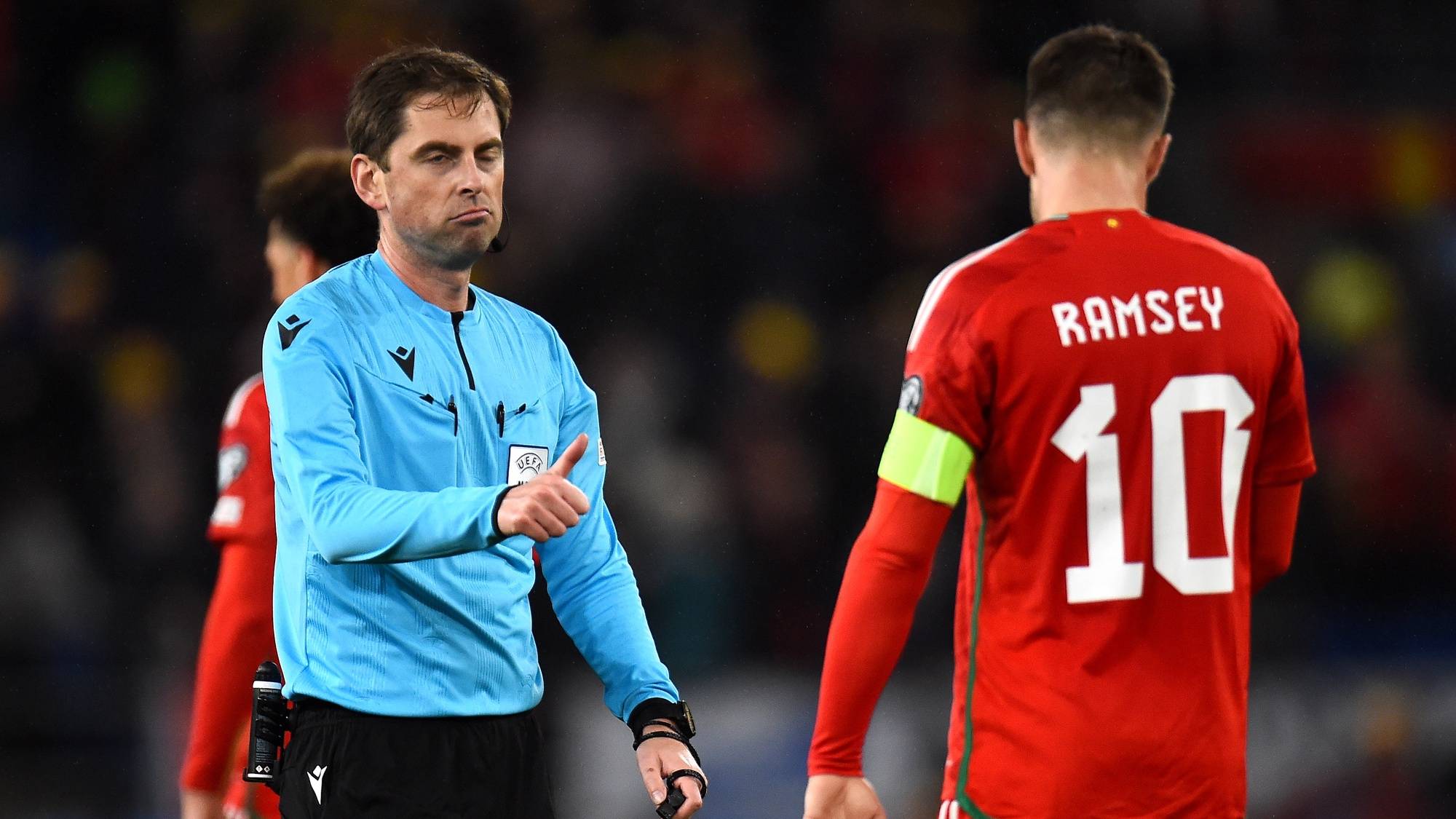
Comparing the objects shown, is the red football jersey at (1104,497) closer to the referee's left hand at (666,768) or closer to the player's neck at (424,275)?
the referee's left hand at (666,768)

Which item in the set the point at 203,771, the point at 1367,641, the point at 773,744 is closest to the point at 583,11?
the point at 773,744

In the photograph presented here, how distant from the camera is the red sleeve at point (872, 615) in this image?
2.91 meters

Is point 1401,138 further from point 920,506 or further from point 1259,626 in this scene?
point 920,506

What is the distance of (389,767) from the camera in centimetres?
309

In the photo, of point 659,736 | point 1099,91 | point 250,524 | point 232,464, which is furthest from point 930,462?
point 232,464

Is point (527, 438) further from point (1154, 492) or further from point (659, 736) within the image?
point (1154, 492)

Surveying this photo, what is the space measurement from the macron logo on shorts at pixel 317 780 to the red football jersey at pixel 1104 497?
3.86ft

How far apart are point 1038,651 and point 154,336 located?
7.11 metres

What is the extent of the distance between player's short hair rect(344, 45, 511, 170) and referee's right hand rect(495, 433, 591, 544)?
0.92m

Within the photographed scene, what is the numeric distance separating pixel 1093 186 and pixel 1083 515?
1.97 ft

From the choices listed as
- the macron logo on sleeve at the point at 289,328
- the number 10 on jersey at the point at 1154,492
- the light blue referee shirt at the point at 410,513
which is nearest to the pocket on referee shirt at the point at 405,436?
the light blue referee shirt at the point at 410,513

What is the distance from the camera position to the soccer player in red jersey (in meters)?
2.89

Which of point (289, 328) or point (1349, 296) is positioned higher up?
point (1349, 296)

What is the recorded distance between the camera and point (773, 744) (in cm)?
743
